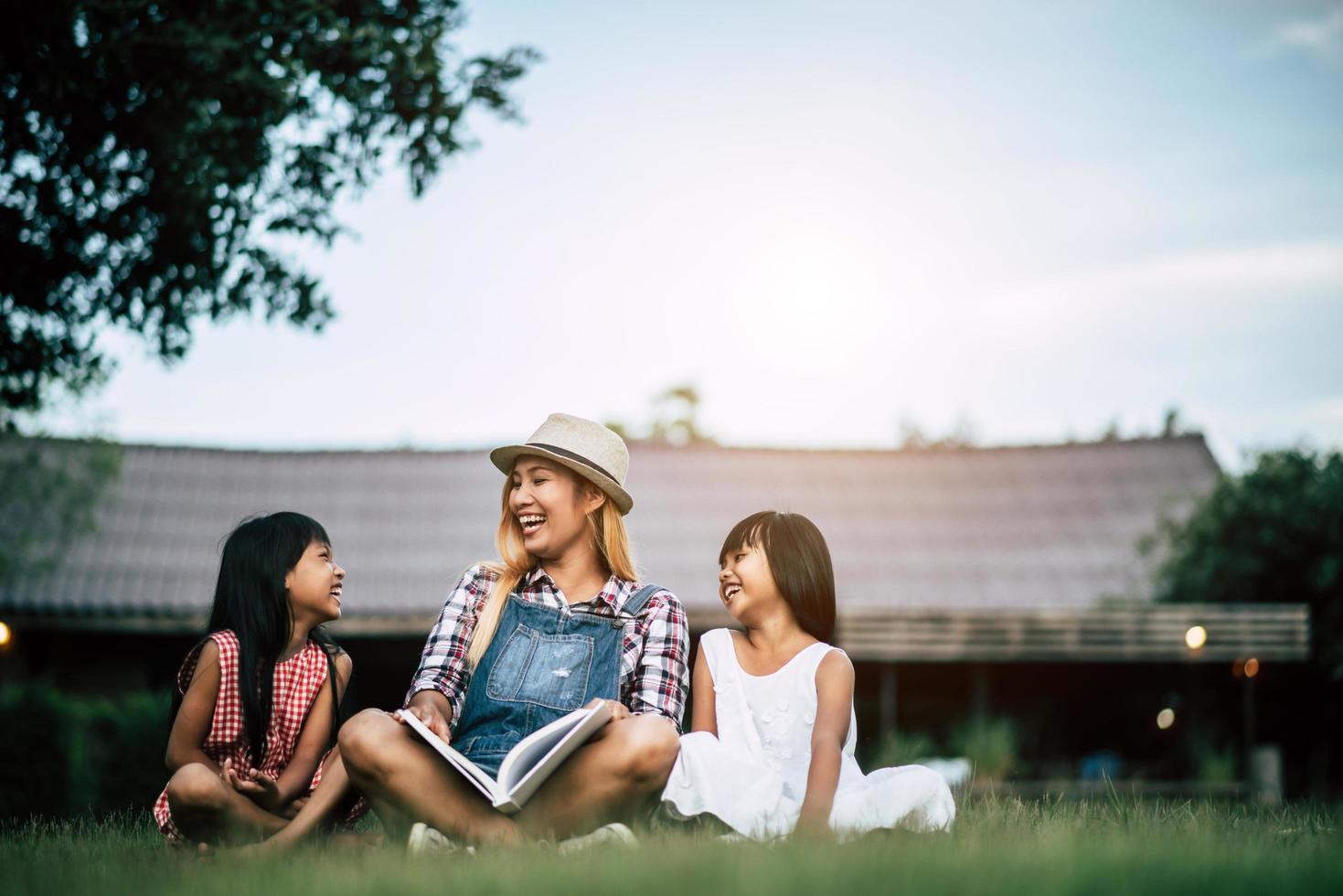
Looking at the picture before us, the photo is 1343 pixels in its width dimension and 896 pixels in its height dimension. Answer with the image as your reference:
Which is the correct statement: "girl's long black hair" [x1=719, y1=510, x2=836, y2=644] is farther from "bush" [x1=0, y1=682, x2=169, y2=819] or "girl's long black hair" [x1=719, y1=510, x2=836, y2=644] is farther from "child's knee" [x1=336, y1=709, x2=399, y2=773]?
"bush" [x1=0, y1=682, x2=169, y2=819]

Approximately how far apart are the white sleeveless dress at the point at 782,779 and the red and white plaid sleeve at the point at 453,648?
853 millimetres

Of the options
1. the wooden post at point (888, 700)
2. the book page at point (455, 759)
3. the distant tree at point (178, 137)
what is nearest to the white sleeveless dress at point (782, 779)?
the book page at point (455, 759)

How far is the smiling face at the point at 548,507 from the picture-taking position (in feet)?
14.6

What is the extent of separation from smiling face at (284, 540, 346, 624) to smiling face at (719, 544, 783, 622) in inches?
54.5

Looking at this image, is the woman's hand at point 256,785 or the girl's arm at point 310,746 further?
the girl's arm at point 310,746

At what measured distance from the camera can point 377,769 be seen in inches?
140

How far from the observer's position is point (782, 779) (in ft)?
13.1

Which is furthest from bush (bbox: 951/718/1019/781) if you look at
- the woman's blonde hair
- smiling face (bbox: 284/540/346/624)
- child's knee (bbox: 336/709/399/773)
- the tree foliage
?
child's knee (bbox: 336/709/399/773)

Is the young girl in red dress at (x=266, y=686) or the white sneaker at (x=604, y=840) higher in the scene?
the young girl in red dress at (x=266, y=686)

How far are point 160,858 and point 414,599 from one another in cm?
1419

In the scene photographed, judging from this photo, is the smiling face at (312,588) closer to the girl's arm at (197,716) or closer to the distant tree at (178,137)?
the girl's arm at (197,716)

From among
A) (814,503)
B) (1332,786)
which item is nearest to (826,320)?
(814,503)

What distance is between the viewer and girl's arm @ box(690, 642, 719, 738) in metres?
4.31

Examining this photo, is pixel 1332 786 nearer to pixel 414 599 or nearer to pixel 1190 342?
pixel 1190 342
